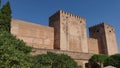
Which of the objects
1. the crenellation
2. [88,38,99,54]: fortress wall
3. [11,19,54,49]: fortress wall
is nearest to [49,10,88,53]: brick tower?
the crenellation

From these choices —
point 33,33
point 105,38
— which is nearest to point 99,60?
point 33,33

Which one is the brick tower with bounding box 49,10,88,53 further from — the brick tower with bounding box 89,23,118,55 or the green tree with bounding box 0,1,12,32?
the green tree with bounding box 0,1,12,32

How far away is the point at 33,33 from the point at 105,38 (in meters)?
12.2

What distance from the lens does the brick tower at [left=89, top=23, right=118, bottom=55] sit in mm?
29391

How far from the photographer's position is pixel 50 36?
24203 mm

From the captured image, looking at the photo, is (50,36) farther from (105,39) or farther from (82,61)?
(105,39)

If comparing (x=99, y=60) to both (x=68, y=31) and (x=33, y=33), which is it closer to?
(x=68, y=31)

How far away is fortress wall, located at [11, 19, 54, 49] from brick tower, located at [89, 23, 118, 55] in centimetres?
937

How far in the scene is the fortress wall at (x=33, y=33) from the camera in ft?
70.2

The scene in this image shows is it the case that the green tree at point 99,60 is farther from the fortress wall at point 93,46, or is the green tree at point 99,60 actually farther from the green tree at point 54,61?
the fortress wall at point 93,46

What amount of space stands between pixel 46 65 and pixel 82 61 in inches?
309

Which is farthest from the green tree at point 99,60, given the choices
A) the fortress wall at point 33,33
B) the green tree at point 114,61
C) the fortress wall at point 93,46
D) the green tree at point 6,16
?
the green tree at point 6,16

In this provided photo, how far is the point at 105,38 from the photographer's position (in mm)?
29469

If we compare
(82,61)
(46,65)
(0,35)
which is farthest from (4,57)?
(82,61)
